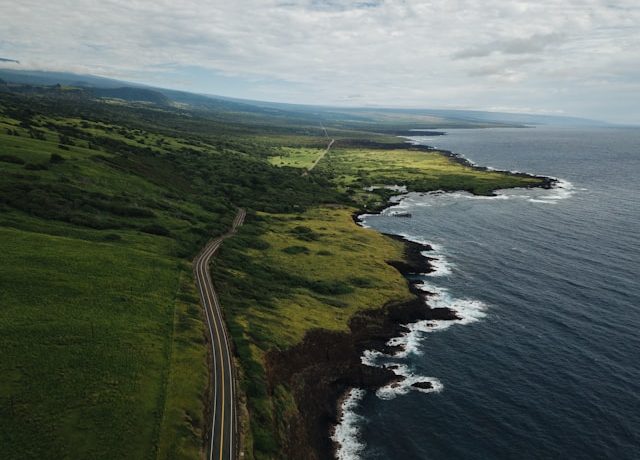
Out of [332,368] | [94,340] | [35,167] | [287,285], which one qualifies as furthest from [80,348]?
[35,167]

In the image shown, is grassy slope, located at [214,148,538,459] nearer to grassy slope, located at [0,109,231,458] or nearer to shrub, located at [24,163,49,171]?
grassy slope, located at [0,109,231,458]

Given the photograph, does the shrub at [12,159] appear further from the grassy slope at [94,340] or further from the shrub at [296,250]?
the shrub at [296,250]

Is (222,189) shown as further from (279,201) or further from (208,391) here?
(208,391)

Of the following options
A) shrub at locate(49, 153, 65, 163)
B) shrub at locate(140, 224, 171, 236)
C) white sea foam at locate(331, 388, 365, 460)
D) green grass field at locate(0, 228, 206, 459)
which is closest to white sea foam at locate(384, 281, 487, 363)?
white sea foam at locate(331, 388, 365, 460)

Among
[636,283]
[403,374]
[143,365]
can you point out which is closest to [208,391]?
[143,365]

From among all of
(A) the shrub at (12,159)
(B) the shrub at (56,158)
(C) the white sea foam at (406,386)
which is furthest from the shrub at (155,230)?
(C) the white sea foam at (406,386)
